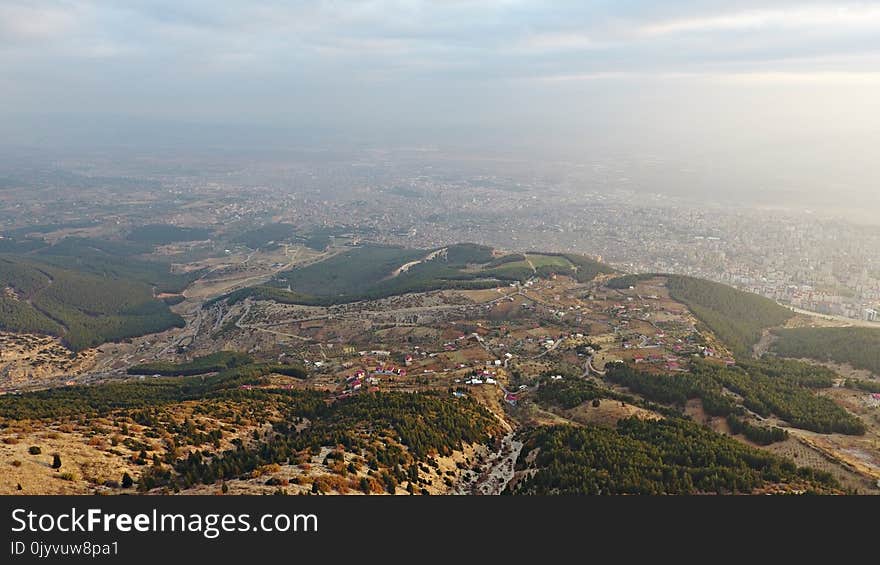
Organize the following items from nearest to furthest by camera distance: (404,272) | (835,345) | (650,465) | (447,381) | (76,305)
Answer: (650,465)
(447,381)
(835,345)
(76,305)
(404,272)

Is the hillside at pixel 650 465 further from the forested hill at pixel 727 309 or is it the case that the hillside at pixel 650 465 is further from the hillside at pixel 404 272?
the hillside at pixel 404 272

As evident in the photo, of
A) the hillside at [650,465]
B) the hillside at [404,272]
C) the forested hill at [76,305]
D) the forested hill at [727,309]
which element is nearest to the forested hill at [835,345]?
the forested hill at [727,309]

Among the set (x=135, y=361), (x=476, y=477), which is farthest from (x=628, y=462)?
(x=135, y=361)

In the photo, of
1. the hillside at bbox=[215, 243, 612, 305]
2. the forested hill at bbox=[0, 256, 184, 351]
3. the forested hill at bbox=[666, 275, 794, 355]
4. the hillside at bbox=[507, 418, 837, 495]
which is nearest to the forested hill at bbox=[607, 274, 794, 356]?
the forested hill at bbox=[666, 275, 794, 355]

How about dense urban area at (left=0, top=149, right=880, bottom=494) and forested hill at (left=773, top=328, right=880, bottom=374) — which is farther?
forested hill at (left=773, top=328, right=880, bottom=374)

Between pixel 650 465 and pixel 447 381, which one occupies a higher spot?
pixel 650 465

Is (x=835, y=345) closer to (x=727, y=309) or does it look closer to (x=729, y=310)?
(x=729, y=310)

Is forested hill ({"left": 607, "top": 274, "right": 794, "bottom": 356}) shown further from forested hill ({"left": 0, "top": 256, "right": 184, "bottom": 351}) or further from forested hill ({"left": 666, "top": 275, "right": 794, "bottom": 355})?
forested hill ({"left": 0, "top": 256, "right": 184, "bottom": 351})

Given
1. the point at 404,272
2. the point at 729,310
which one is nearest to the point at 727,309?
the point at 729,310

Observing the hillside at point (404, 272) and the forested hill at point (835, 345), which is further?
the hillside at point (404, 272)
